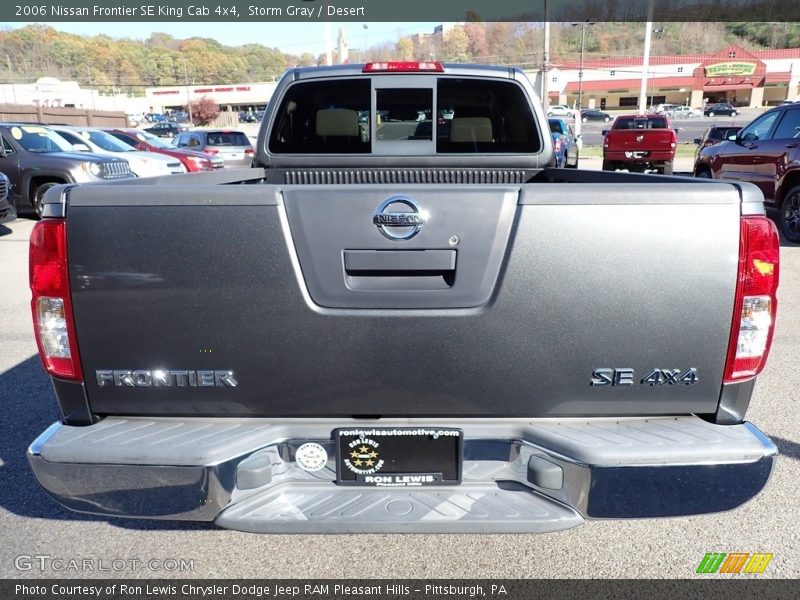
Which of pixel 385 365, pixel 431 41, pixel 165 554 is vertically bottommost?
pixel 165 554

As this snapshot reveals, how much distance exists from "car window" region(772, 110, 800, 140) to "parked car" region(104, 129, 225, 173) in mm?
10633

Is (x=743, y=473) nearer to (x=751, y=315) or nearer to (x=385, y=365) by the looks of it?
(x=751, y=315)

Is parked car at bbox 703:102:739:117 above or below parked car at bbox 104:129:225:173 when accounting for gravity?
above

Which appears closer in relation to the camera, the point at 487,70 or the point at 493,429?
the point at 493,429

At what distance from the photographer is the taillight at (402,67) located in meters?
3.61

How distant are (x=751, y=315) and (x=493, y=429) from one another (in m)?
0.90

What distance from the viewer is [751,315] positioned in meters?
1.96

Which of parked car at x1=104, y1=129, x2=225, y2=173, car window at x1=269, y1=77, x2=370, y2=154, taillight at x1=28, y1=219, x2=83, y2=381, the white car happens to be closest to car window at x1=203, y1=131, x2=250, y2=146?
parked car at x1=104, y1=129, x2=225, y2=173

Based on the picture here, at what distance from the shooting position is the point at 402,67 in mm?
3607

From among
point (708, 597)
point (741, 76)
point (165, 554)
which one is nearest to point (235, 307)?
point (165, 554)

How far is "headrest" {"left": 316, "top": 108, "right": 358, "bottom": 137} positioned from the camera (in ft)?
12.6

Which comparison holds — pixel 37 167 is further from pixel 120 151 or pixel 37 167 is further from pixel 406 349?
pixel 406 349

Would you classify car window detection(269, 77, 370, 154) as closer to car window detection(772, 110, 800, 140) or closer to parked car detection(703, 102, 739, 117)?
car window detection(772, 110, 800, 140)

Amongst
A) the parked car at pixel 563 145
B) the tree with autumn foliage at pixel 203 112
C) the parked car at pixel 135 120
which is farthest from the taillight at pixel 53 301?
the tree with autumn foliage at pixel 203 112
